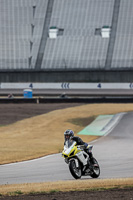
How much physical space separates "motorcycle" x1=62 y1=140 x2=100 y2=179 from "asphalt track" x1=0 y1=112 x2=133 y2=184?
0.49m

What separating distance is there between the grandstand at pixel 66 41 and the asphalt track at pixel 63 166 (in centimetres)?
4241

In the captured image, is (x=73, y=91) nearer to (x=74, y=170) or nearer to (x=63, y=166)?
(x=63, y=166)

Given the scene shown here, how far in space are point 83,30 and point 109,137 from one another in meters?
45.1

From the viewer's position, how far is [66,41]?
70312 millimetres

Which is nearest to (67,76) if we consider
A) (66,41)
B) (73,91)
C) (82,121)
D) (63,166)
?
(66,41)

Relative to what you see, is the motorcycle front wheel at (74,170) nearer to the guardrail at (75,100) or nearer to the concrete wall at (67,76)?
the guardrail at (75,100)

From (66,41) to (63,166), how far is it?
55.5 metres

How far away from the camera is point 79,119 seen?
1420 inches

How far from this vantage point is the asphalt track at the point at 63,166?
44.3 feet

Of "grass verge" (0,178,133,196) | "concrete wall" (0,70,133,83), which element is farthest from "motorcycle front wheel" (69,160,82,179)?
"concrete wall" (0,70,133,83)

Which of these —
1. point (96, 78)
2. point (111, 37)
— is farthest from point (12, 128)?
point (111, 37)

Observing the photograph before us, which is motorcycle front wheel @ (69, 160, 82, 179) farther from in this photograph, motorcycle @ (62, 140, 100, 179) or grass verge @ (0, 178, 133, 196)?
grass verge @ (0, 178, 133, 196)

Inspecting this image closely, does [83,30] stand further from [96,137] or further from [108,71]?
[96,137]

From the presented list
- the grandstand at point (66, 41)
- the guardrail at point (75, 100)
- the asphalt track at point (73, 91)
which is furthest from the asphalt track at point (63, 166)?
the grandstand at point (66, 41)
